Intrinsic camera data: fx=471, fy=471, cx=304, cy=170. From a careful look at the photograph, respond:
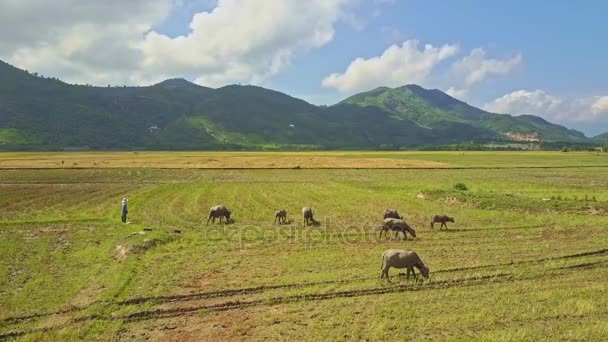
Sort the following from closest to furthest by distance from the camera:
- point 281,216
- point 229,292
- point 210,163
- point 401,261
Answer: point 229,292 < point 401,261 < point 281,216 < point 210,163

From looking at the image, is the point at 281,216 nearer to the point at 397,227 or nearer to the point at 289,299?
the point at 397,227

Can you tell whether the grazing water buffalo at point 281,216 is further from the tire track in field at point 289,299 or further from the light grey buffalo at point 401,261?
the tire track in field at point 289,299

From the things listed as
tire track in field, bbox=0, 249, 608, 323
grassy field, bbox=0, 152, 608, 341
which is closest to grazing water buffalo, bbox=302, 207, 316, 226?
grassy field, bbox=0, 152, 608, 341

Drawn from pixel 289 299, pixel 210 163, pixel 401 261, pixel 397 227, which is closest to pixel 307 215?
pixel 397 227

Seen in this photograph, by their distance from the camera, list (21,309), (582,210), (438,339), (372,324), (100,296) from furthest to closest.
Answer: (582,210) < (100,296) < (21,309) < (372,324) < (438,339)

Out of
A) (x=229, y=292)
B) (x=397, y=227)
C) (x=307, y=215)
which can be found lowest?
(x=229, y=292)

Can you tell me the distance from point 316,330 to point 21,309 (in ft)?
33.9

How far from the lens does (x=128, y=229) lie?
30688 mm

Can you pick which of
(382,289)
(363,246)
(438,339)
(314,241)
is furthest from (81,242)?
(438,339)

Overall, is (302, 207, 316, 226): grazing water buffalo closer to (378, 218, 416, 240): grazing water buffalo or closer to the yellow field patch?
(378, 218, 416, 240): grazing water buffalo

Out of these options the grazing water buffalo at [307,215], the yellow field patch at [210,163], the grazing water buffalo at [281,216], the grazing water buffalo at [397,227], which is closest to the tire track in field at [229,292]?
the grazing water buffalo at [397,227]

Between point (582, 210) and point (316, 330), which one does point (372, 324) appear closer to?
point (316, 330)

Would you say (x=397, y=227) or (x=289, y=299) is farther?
(x=397, y=227)

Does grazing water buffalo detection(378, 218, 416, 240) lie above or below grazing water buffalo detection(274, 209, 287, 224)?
above
